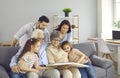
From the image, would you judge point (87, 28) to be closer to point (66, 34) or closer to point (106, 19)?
point (106, 19)

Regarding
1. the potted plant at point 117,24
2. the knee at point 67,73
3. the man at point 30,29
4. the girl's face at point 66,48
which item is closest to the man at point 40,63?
the knee at point 67,73

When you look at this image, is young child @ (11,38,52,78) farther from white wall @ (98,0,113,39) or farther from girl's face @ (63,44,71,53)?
white wall @ (98,0,113,39)

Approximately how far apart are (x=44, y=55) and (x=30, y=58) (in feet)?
0.86

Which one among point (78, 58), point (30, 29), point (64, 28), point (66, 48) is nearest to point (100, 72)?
point (78, 58)

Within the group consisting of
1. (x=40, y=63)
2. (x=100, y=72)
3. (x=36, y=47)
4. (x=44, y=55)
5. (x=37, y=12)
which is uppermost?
(x=37, y=12)

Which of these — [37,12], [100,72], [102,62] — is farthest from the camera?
[37,12]

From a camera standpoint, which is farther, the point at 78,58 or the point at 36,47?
the point at 78,58

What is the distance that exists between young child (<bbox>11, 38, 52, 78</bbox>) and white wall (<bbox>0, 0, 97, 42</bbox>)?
2.59 m

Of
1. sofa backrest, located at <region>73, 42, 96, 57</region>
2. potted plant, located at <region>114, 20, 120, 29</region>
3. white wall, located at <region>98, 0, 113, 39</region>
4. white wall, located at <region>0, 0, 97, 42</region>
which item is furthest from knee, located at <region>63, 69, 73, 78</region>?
potted plant, located at <region>114, 20, 120, 29</region>

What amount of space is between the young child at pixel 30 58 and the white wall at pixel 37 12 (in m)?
→ 2.59

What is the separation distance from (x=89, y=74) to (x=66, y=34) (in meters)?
0.78

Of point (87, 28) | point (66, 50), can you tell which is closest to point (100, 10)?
point (87, 28)

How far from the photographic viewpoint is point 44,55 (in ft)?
11.4

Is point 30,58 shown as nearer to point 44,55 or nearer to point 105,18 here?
point 44,55
